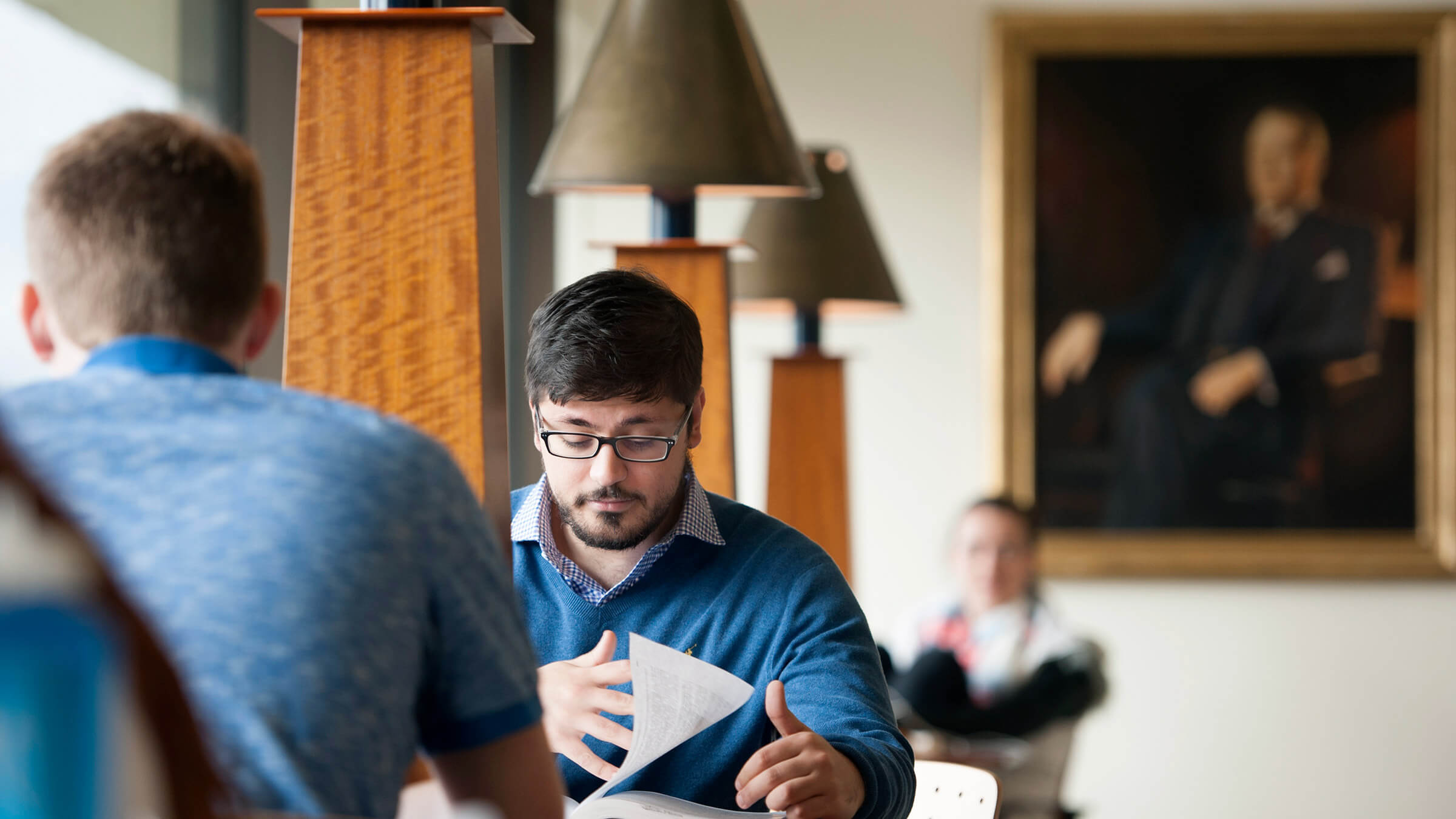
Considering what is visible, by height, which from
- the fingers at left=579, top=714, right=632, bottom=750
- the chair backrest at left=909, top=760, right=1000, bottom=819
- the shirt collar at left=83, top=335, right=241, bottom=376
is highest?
the shirt collar at left=83, top=335, right=241, bottom=376

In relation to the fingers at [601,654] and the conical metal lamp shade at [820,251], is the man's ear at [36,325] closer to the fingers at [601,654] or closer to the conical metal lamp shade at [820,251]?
the fingers at [601,654]

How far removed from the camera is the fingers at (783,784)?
1.17 m

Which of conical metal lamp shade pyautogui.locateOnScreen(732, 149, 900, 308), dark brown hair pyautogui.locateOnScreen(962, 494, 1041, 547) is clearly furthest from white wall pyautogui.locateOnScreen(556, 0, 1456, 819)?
conical metal lamp shade pyautogui.locateOnScreen(732, 149, 900, 308)

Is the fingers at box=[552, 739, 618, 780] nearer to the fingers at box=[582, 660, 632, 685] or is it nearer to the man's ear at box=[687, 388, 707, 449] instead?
the fingers at box=[582, 660, 632, 685]

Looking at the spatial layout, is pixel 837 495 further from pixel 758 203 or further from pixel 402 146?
pixel 402 146

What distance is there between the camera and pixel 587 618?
1478 mm

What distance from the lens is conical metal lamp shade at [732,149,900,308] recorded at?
2680 mm

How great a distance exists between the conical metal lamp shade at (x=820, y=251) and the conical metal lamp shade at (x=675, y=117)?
2.66ft

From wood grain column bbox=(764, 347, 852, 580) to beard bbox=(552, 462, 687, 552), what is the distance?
1.32 meters

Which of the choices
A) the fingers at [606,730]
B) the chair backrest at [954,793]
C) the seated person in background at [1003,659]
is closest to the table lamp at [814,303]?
the seated person in background at [1003,659]

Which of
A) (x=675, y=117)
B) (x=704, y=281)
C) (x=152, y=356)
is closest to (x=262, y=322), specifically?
(x=152, y=356)

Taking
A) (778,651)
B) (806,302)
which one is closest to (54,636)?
(778,651)

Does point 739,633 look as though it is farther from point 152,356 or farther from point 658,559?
point 152,356

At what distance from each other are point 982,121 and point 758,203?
1.74 metres
